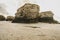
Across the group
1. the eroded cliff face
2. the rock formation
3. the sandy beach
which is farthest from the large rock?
the sandy beach

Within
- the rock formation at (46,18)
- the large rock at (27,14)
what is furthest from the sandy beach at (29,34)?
the rock formation at (46,18)

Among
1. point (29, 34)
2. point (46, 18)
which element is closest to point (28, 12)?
point (46, 18)

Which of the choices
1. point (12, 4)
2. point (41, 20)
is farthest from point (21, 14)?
point (12, 4)

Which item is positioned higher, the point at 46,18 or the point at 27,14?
the point at 27,14

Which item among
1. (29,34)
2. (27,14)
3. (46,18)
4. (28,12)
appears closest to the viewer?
(29,34)

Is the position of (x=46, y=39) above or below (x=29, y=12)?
below

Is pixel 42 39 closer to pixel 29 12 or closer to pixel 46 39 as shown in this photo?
pixel 46 39

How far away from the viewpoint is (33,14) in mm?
12875

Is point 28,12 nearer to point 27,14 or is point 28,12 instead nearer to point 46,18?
point 27,14

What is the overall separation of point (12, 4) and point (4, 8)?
5.30ft

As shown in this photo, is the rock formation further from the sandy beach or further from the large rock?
the sandy beach

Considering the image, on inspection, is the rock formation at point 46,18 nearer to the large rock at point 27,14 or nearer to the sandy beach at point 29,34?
the large rock at point 27,14

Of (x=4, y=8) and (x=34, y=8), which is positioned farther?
(x=4, y=8)

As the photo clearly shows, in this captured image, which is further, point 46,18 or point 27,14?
point 46,18
